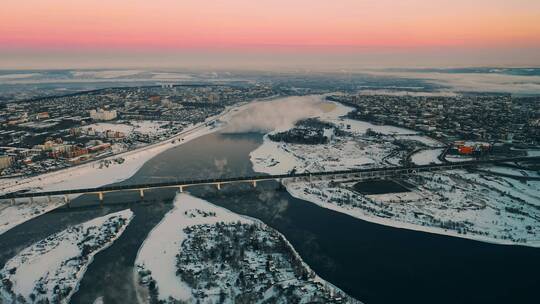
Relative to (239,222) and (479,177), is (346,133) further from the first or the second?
(239,222)

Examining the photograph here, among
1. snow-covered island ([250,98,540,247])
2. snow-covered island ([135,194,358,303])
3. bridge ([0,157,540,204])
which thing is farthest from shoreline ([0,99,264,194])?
snow-covered island ([135,194,358,303])

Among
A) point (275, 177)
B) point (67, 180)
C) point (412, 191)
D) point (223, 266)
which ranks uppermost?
point (275, 177)

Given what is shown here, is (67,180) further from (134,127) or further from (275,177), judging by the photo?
(134,127)

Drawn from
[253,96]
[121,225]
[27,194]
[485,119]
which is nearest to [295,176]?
[121,225]

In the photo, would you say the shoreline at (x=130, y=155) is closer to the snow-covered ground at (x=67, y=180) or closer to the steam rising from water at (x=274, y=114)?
the snow-covered ground at (x=67, y=180)

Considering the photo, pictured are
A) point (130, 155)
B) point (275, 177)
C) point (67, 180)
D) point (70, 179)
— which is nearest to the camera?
point (275, 177)

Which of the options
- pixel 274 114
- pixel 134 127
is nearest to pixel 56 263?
pixel 134 127
